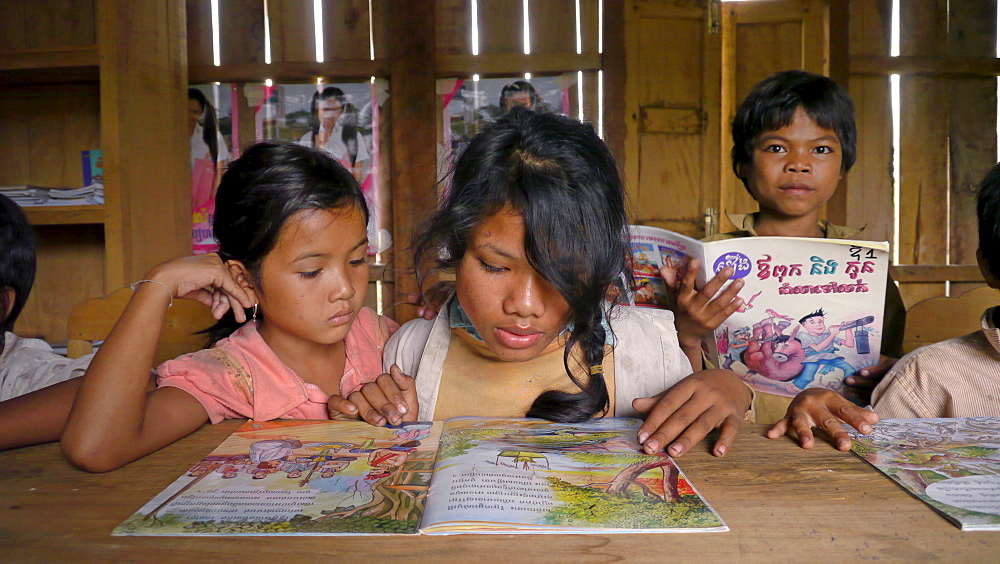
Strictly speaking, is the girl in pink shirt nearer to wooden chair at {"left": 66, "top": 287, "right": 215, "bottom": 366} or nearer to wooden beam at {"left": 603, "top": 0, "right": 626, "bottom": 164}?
wooden chair at {"left": 66, "top": 287, "right": 215, "bottom": 366}

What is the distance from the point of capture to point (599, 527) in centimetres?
61

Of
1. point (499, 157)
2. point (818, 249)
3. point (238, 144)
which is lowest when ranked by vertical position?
point (818, 249)

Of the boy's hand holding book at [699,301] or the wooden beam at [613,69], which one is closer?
the boy's hand holding book at [699,301]

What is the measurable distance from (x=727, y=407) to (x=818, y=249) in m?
0.54

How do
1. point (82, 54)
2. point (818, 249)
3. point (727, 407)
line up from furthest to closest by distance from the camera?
point (82, 54)
point (818, 249)
point (727, 407)

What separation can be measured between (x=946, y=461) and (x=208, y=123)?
319cm

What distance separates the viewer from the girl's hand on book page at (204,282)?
3.63 ft

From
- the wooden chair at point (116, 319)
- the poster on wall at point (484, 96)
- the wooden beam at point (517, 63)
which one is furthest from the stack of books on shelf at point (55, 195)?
the wooden beam at point (517, 63)

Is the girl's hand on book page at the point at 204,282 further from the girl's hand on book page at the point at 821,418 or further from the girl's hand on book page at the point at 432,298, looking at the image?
the girl's hand on book page at the point at 821,418

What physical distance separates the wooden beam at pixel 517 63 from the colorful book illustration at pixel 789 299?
1812mm

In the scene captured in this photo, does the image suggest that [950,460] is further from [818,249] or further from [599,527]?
[818,249]

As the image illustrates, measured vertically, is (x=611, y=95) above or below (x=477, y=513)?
above

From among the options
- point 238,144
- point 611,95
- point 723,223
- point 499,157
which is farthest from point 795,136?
point 238,144

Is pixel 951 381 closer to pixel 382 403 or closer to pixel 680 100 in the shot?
pixel 382 403
